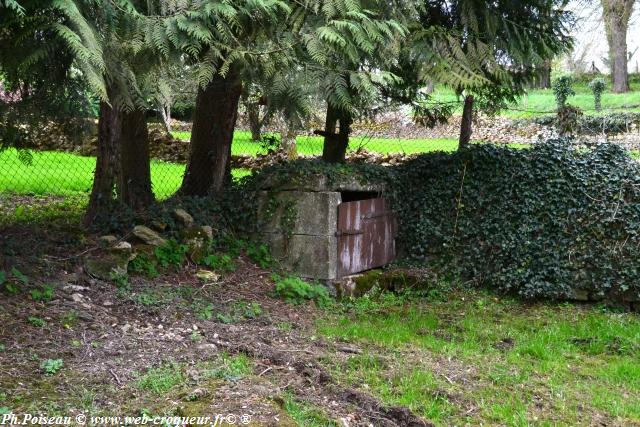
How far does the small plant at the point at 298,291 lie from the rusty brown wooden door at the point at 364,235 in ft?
1.58

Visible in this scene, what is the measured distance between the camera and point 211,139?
26.4 feet

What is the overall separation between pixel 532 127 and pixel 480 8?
788 cm

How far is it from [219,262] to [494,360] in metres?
3.17

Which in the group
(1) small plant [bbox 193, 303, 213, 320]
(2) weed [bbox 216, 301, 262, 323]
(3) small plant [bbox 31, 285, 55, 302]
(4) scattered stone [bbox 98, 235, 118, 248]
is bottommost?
(2) weed [bbox 216, 301, 262, 323]

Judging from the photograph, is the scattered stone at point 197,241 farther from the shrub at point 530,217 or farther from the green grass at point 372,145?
the green grass at point 372,145

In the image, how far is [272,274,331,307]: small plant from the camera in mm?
6879

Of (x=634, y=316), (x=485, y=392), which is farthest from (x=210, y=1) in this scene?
(x=634, y=316)

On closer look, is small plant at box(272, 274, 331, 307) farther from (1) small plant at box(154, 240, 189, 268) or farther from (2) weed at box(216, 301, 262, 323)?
(1) small plant at box(154, 240, 189, 268)

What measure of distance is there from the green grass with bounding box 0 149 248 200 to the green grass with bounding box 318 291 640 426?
18.2ft

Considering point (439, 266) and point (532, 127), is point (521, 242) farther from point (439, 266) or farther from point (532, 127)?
point (532, 127)

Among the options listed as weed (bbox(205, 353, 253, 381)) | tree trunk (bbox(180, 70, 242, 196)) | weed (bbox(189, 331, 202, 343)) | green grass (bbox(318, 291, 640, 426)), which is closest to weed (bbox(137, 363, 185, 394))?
weed (bbox(205, 353, 253, 381))

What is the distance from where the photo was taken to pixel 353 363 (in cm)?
489

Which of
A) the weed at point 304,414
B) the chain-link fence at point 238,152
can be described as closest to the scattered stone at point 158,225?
the chain-link fence at point 238,152

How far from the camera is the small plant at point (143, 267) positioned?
6.11 metres
